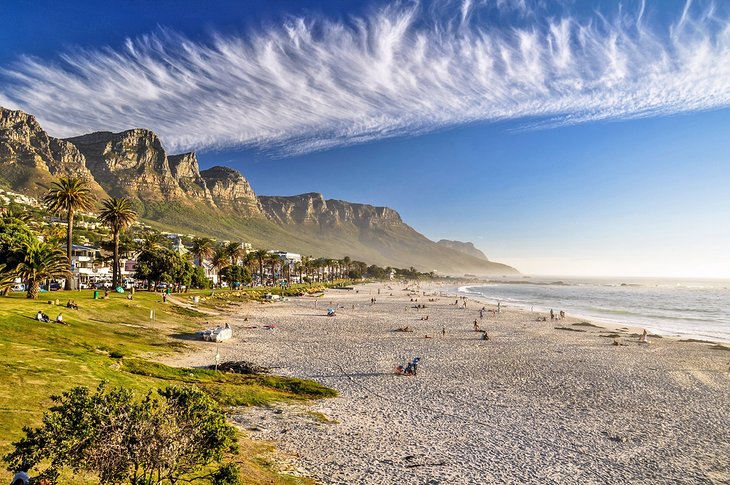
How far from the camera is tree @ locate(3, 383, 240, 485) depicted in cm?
729

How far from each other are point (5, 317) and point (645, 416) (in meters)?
39.3

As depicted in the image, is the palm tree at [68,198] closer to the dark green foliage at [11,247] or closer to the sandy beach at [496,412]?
the dark green foliage at [11,247]

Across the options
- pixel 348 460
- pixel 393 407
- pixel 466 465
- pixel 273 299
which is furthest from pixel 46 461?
pixel 273 299

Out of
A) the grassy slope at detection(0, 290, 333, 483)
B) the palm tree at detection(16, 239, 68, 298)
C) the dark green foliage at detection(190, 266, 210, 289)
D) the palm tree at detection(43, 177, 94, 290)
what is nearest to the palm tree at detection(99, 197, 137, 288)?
the palm tree at detection(43, 177, 94, 290)

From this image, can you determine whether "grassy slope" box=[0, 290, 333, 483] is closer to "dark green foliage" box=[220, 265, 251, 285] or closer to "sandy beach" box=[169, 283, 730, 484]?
"sandy beach" box=[169, 283, 730, 484]

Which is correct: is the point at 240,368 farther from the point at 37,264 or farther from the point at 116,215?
the point at 116,215

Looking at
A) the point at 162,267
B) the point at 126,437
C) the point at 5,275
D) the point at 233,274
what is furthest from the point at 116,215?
the point at 126,437

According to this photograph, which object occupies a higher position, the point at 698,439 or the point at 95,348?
the point at 95,348

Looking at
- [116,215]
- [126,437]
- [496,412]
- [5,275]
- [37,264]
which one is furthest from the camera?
[116,215]

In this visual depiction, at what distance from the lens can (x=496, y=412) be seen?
22562 mm

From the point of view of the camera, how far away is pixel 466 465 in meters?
16.2

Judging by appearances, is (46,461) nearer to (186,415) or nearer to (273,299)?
(186,415)

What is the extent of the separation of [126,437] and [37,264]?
39635 millimetres

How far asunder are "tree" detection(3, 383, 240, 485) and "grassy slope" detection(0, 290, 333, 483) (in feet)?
14.4
